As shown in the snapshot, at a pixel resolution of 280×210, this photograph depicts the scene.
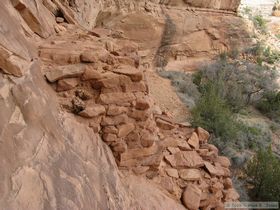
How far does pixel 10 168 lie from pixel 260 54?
39.5 feet

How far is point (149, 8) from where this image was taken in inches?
384

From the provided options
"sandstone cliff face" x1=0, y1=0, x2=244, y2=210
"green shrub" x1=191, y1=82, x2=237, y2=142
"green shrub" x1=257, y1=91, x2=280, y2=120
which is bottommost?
"green shrub" x1=257, y1=91, x2=280, y2=120

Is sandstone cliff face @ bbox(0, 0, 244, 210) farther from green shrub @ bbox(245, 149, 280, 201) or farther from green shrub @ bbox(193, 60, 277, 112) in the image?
green shrub @ bbox(193, 60, 277, 112)

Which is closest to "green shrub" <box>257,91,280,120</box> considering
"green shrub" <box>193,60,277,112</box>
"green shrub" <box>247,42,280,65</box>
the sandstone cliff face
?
"green shrub" <box>193,60,277,112</box>

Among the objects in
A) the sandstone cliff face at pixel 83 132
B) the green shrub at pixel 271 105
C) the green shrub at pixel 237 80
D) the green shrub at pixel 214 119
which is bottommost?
the green shrub at pixel 271 105

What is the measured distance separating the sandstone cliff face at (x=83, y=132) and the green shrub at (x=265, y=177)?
149cm

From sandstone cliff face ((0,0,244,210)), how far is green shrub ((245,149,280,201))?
4.89 ft

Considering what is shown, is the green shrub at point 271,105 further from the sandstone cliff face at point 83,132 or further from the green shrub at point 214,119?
the sandstone cliff face at point 83,132

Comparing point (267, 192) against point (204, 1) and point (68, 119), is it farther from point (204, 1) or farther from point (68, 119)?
point (204, 1)

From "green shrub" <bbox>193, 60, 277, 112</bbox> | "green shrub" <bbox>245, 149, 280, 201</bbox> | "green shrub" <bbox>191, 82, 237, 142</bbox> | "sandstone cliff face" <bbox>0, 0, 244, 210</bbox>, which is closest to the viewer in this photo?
"sandstone cliff face" <bbox>0, 0, 244, 210</bbox>

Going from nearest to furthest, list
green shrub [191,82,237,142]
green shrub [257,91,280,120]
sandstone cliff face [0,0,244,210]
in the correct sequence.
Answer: sandstone cliff face [0,0,244,210] → green shrub [191,82,237,142] → green shrub [257,91,280,120]

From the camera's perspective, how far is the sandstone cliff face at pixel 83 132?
1.80 metres

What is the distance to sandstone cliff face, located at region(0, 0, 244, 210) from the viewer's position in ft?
5.91

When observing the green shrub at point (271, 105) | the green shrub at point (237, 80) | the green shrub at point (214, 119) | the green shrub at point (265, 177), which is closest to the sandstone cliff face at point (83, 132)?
the green shrub at point (265, 177)
